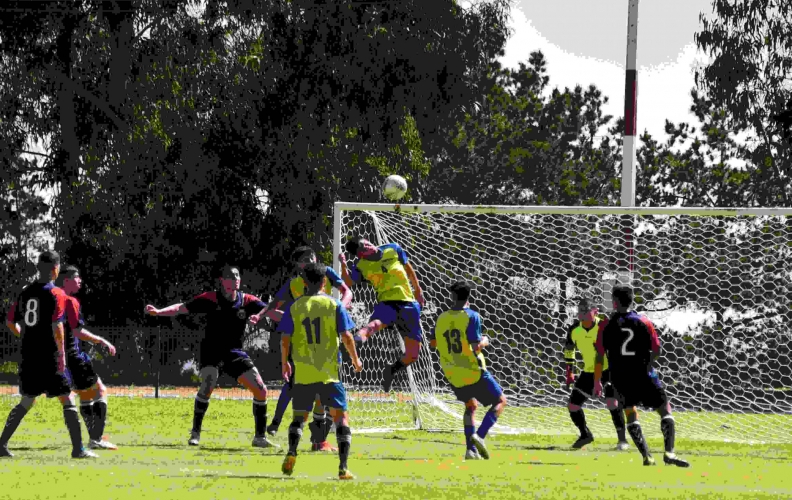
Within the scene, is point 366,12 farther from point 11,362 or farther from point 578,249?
point 11,362

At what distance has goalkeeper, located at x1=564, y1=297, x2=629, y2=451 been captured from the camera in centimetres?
1440

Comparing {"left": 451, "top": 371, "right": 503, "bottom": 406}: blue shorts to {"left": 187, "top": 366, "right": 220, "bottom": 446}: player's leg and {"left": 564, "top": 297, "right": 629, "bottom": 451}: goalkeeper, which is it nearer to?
{"left": 564, "top": 297, "right": 629, "bottom": 451}: goalkeeper

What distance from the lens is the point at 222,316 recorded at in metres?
13.5

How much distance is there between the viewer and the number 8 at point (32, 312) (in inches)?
474

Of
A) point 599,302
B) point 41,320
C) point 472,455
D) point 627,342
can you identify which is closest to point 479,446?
point 472,455

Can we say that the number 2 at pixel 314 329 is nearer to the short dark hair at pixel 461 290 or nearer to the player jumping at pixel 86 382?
the short dark hair at pixel 461 290

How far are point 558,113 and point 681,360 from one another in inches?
1398

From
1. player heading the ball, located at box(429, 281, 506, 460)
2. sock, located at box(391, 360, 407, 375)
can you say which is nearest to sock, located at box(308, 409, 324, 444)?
player heading the ball, located at box(429, 281, 506, 460)

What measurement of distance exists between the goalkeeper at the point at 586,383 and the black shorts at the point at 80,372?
535 centimetres

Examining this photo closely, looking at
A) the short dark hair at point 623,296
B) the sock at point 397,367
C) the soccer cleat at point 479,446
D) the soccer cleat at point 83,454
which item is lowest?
the soccer cleat at point 83,454

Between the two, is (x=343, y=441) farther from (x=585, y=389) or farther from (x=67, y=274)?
(x=585, y=389)

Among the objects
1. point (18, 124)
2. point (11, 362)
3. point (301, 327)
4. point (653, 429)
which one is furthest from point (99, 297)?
point (301, 327)

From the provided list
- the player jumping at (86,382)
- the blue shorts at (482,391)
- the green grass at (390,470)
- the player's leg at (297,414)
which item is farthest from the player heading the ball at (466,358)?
the player jumping at (86,382)

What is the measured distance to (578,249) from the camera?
2500cm
